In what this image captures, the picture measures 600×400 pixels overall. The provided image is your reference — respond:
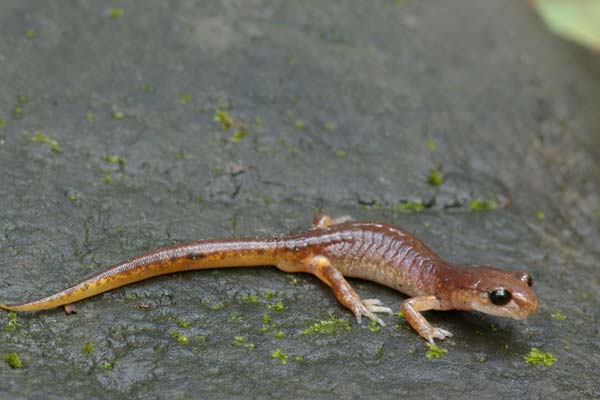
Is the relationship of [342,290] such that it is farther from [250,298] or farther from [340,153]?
[340,153]

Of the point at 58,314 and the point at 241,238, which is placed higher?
the point at 241,238

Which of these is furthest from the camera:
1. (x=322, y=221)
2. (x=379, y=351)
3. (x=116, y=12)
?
(x=116, y=12)

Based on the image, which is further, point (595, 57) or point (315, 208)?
point (595, 57)

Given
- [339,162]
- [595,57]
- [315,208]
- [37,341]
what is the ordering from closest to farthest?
[37,341], [315,208], [339,162], [595,57]

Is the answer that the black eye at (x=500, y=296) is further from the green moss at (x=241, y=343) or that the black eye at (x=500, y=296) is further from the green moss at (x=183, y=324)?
the green moss at (x=183, y=324)

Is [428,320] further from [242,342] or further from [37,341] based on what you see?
[37,341]

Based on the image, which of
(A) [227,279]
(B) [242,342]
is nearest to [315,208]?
(A) [227,279]

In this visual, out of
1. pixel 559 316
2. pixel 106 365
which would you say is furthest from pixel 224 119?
pixel 559 316
